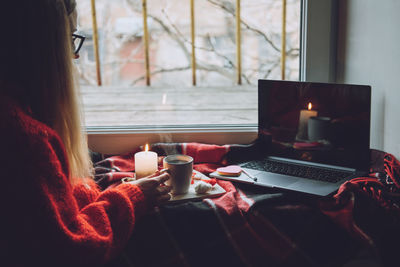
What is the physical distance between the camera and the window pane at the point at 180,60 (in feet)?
5.38

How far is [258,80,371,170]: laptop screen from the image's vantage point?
1102mm

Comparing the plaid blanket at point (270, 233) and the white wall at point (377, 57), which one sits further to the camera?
the white wall at point (377, 57)

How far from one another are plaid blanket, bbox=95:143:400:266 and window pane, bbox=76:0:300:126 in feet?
2.36

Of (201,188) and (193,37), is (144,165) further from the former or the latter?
(193,37)

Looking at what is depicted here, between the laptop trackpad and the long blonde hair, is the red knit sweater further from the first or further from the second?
the laptop trackpad

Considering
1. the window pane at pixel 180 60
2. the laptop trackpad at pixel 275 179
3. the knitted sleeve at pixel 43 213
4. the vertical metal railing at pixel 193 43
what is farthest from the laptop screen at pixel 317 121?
the knitted sleeve at pixel 43 213

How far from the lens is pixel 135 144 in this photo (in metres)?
1.49

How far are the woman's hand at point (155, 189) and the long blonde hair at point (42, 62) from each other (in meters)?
0.20

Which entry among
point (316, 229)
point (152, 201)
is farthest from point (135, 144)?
point (316, 229)

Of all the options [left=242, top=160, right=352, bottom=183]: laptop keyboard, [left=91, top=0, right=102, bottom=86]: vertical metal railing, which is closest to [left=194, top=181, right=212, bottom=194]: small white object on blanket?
[left=242, top=160, right=352, bottom=183]: laptop keyboard

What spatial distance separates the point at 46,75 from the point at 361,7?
103 cm

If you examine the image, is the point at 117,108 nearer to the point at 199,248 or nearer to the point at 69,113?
the point at 69,113

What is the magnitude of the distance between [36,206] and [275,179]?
662mm

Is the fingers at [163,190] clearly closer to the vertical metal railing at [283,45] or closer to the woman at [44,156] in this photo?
the woman at [44,156]
